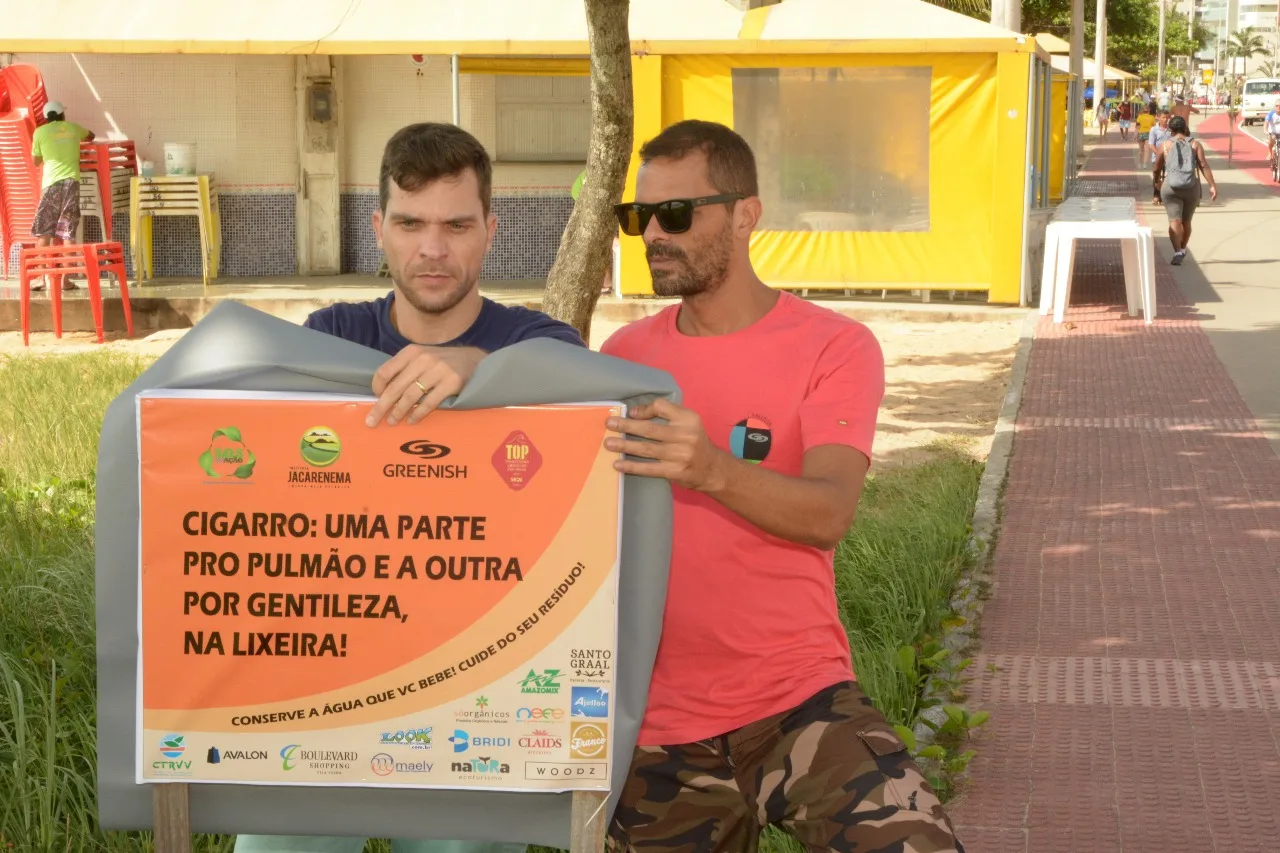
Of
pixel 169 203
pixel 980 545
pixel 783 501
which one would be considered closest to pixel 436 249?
pixel 783 501

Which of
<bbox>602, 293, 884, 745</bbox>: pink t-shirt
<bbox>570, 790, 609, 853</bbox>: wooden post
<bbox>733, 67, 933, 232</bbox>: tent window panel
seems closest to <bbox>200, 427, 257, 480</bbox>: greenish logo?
<bbox>570, 790, 609, 853</bbox>: wooden post

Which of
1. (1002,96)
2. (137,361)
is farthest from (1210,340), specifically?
(137,361)

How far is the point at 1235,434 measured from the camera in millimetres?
10312

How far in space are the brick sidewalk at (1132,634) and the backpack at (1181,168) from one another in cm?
918

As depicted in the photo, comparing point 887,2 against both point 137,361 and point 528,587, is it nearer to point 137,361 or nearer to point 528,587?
point 137,361

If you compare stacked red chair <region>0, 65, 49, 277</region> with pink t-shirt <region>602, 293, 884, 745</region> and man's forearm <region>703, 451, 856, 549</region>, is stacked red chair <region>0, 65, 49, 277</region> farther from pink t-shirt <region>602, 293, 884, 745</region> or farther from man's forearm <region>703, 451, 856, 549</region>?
man's forearm <region>703, 451, 856, 549</region>

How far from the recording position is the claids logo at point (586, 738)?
8.42 ft

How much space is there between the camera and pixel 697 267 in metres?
3.04

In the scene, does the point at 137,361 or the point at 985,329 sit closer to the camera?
the point at 137,361

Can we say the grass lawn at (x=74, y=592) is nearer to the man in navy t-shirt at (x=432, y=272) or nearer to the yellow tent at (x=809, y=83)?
the man in navy t-shirt at (x=432, y=272)

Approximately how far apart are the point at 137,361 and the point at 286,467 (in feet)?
33.1

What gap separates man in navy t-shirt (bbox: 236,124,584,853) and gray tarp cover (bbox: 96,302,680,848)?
0.21 m

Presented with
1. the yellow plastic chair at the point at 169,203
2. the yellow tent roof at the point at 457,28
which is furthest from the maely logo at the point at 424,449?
the yellow plastic chair at the point at 169,203

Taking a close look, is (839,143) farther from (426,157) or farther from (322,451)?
(322,451)
